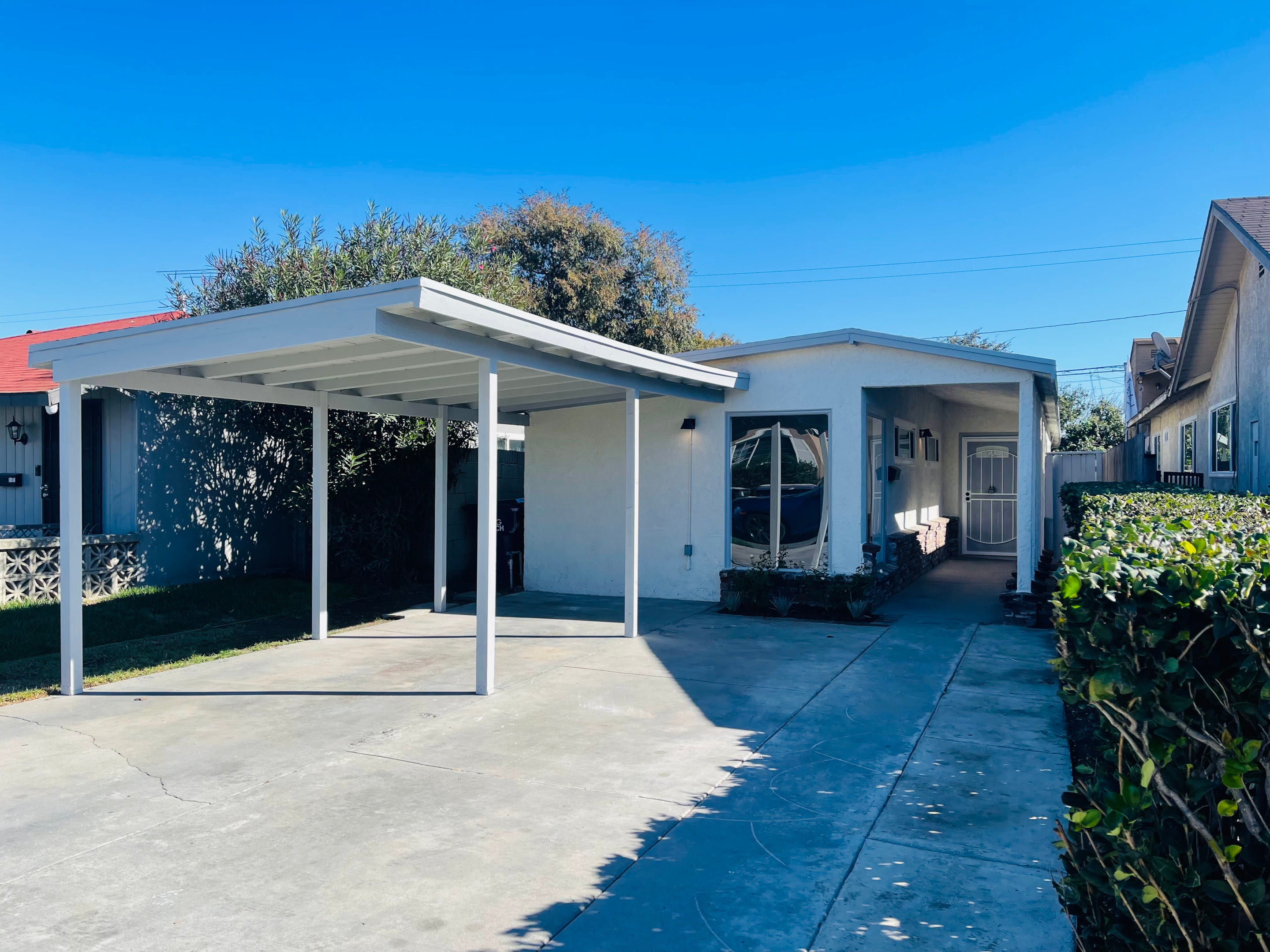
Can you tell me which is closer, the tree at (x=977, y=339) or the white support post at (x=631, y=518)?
the white support post at (x=631, y=518)

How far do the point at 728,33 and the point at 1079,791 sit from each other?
17.3 m

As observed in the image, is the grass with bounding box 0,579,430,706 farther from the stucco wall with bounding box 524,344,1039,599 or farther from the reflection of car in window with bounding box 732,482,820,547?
the reflection of car in window with bounding box 732,482,820,547

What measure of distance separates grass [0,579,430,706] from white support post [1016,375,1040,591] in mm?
7438

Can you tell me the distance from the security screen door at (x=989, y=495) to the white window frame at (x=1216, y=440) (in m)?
4.34

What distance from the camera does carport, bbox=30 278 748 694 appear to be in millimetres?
5273

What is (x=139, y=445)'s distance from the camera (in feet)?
37.1

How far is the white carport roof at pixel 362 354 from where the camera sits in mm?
5188

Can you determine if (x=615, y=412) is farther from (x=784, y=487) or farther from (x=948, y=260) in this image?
(x=948, y=260)

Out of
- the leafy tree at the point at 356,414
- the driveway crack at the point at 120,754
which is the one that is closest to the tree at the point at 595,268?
the leafy tree at the point at 356,414

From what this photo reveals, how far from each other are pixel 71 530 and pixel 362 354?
2698 millimetres

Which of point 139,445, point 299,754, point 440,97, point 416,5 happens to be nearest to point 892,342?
point 299,754

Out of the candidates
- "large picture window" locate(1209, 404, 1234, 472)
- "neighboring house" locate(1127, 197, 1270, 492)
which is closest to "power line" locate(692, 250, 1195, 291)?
"neighboring house" locate(1127, 197, 1270, 492)

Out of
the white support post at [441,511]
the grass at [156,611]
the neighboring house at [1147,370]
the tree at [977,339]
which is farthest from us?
the tree at [977,339]

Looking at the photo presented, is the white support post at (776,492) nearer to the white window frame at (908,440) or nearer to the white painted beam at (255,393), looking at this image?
the white window frame at (908,440)
